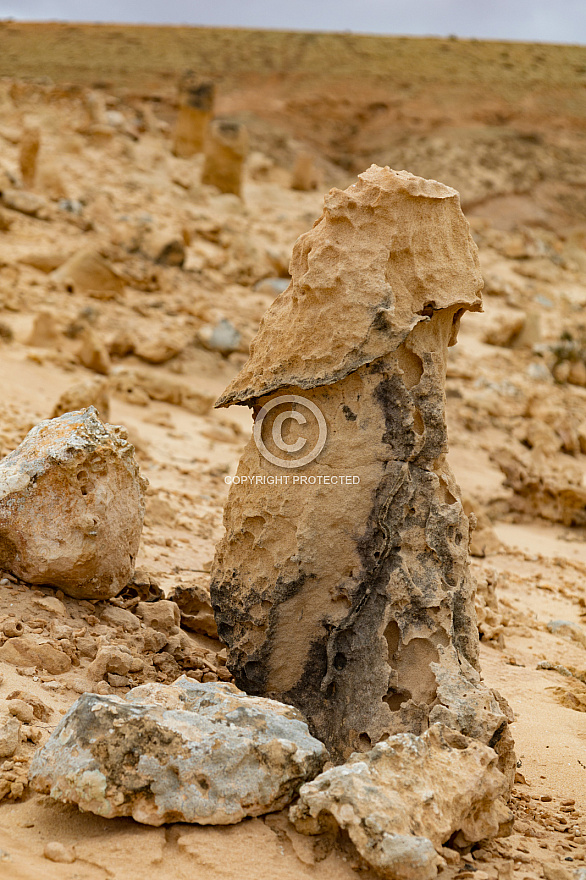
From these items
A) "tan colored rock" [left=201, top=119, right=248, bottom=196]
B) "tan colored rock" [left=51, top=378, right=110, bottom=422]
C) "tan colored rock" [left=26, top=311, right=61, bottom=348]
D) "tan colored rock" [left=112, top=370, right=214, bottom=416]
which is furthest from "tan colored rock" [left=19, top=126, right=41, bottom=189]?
"tan colored rock" [left=51, top=378, right=110, bottom=422]

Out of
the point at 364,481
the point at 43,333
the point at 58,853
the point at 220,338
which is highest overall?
the point at 220,338

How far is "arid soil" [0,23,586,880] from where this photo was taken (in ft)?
7.32

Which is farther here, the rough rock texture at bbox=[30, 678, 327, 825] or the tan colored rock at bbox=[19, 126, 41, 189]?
the tan colored rock at bbox=[19, 126, 41, 189]

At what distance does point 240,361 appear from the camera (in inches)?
344

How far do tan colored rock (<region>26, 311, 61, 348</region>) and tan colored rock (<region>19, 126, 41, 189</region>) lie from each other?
505cm

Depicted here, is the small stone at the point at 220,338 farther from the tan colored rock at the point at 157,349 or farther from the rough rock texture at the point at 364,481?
the rough rock texture at the point at 364,481

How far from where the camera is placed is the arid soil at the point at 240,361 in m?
2.23

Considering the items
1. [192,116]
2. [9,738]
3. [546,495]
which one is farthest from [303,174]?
[9,738]

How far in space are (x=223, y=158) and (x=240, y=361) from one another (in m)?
7.75

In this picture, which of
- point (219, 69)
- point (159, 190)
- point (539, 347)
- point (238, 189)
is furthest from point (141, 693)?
point (219, 69)

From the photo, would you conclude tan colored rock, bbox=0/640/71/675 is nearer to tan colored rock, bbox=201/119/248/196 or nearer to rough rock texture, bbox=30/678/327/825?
rough rock texture, bbox=30/678/327/825

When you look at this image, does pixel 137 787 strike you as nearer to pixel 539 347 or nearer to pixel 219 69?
pixel 539 347

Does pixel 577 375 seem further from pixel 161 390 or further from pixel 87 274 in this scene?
pixel 87 274

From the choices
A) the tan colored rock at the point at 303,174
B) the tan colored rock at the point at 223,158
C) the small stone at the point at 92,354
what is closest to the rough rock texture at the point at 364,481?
the small stone at the point at 92,354
